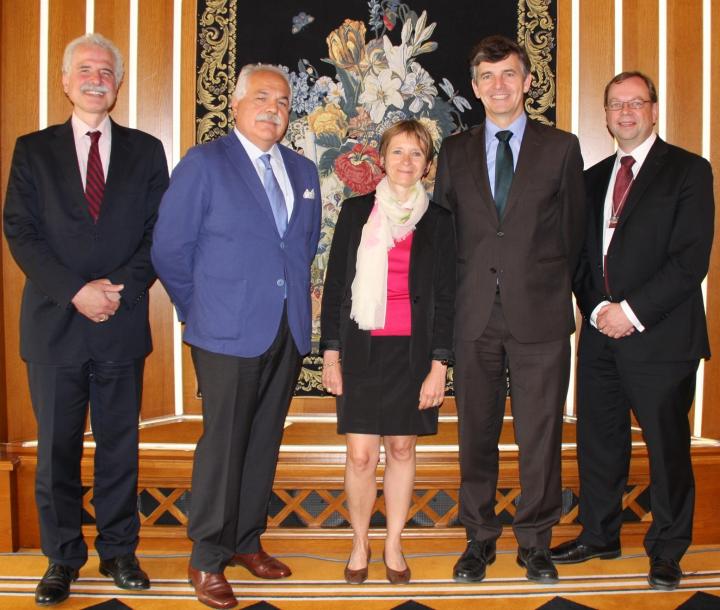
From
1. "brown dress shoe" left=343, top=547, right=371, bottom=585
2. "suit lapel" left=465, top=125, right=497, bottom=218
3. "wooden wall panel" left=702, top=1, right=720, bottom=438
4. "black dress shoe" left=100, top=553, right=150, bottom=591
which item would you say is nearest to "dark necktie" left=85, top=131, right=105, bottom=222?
"black dress shoe" left=100, top=553, right=150, bottom=591

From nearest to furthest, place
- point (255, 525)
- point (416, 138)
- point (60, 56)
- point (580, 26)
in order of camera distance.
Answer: point (416, 138)
point (255, 525)
point (60, 56)
point (580, 26)

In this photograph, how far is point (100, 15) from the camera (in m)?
3.53

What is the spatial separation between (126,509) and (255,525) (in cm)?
49

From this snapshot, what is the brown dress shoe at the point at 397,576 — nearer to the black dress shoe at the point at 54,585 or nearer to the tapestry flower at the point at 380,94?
the black dress shoe at the point at 54,585

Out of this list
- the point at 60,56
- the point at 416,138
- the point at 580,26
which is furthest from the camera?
the point at 580,26

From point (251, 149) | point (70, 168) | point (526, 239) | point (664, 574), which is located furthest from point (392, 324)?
point (664, 574)

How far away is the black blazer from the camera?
2.65 meters

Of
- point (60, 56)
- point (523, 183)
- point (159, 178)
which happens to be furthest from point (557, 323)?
point (60, 56)

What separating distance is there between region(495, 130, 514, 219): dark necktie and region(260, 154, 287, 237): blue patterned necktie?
80 centimetres

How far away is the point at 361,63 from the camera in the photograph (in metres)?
3.69

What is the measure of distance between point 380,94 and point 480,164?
3.78 ft

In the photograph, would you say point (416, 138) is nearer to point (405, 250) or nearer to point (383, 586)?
point (405, 250)

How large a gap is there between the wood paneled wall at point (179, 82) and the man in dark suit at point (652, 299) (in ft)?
2.67

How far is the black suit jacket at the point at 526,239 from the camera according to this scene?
105 inches
